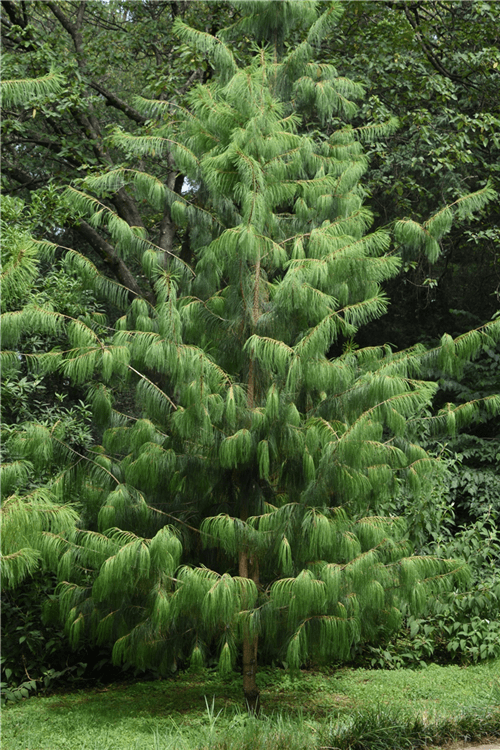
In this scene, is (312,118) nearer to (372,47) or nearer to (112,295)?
(372,47)

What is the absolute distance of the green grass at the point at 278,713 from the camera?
163 inches

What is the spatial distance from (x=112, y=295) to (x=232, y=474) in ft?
5.52

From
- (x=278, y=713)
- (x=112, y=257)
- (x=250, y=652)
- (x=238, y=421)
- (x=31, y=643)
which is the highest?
(x=112, y=257)

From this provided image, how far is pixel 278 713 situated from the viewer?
17.0ft

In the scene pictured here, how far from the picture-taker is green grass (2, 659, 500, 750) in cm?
415

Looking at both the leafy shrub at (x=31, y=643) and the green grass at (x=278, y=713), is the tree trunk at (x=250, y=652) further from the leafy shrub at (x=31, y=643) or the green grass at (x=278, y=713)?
the leafy shrub at (x=31, y=643)

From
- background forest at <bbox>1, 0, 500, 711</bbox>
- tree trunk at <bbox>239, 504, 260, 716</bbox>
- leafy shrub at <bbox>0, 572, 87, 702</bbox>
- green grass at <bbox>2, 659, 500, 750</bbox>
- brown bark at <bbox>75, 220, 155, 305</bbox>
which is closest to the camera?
green grass at <bbox>2, 659, 500, 750</bbox>

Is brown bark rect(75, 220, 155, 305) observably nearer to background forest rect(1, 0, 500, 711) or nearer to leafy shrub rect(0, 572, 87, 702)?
background forest rect(1, 0, 500, 711)

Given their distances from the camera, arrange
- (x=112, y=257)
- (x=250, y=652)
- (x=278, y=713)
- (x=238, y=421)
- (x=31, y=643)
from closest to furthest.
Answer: (x=238, y=421) → (x=250, y=652) → (x=278, y=713) → (x=31, y=643) → (x=112, y=257)

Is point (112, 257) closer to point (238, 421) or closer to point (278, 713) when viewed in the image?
point (238, 421)

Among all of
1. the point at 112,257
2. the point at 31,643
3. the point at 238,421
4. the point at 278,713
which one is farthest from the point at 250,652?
the point at 112,257

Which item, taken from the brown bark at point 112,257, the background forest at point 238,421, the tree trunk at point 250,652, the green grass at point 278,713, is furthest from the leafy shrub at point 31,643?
the brown bark at point 112,257

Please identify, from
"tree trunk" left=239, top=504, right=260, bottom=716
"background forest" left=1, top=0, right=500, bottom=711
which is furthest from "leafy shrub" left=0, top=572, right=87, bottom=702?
"tree trunk" left=239, top=504, right=260, bottom=716

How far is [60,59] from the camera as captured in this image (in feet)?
27.4
